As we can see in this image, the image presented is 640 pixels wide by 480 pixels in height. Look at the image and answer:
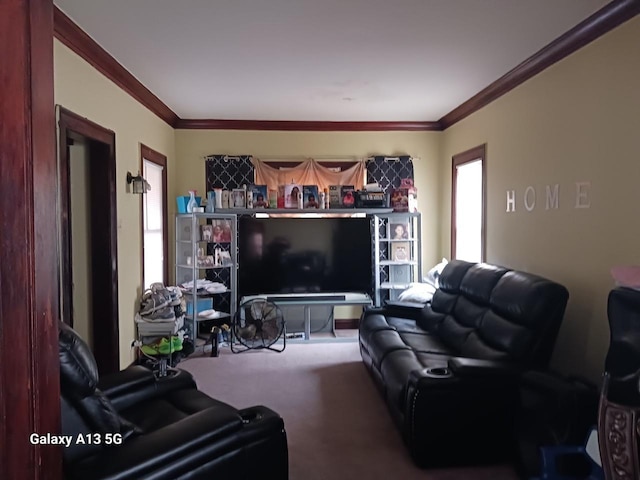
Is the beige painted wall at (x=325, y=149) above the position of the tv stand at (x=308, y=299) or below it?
above

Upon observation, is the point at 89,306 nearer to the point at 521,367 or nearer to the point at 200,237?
the point at 200,237

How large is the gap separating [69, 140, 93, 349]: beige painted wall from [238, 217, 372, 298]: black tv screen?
1.86m

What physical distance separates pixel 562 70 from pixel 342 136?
120 inches

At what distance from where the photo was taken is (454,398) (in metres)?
2.64

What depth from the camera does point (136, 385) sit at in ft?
8.50

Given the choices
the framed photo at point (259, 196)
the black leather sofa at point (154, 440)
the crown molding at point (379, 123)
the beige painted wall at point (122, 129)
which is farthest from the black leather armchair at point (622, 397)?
the framed photo at point (259, 196)

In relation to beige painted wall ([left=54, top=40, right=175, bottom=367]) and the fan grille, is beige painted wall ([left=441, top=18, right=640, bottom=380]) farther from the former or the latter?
beige painted wall ([left=54, top=40, right=175, bottom=367])

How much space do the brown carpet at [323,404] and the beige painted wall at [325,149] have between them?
2085 mm

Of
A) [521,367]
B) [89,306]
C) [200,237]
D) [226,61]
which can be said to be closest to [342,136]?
[200,237]

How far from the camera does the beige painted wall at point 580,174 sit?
8.89ft

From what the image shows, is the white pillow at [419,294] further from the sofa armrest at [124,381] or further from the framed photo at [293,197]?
the sofa armrest at [124,381]

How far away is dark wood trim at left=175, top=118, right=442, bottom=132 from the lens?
19.2ft

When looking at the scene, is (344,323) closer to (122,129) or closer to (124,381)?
(122,129)

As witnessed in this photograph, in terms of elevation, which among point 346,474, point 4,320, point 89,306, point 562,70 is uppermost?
point 562,70
